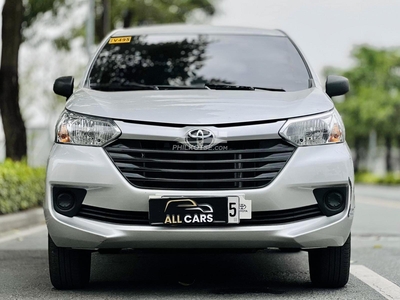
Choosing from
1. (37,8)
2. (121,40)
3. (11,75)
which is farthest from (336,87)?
(37,8)

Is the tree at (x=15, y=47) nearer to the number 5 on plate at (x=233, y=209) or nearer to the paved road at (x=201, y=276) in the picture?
the paved road at (x=201, y=276)

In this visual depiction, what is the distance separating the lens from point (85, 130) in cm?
470

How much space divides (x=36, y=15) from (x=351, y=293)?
13360 mm

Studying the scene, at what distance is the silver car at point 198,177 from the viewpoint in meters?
4.52

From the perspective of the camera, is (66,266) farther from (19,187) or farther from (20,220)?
(19,187)

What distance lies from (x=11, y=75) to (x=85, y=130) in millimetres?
8875

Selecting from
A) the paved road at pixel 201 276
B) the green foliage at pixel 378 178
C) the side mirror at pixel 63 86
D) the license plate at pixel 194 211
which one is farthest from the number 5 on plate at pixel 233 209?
the green foliage at pixel 378 178

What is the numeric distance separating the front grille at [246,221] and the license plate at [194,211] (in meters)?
0.08

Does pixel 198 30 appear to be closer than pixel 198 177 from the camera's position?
No

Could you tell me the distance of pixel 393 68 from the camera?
56.9 meters

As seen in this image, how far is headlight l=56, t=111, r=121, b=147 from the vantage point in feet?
15.2

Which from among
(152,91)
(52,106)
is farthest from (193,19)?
(152,91)

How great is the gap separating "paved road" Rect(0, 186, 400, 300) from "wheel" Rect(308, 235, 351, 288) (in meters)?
0.06

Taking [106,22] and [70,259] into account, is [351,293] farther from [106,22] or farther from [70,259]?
[106,22]
